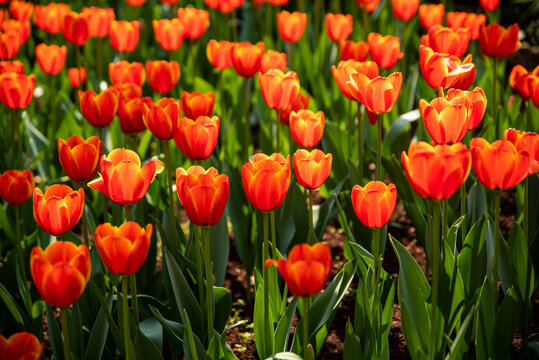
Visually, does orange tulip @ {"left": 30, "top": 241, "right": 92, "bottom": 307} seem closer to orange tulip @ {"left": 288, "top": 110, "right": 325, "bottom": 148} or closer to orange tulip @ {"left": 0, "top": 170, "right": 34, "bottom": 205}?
orange tulip @ {"left": 0, "top": 170, "right": 34, "bottom": 205}

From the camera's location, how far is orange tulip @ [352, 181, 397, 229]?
1.67m

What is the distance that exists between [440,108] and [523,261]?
0.46 metres

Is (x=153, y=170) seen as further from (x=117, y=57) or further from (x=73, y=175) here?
(x=117, y=57)

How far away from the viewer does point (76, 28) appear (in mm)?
3299

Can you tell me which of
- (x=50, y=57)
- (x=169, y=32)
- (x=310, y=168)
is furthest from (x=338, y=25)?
(x=310, y=168)

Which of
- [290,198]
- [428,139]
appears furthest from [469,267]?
[428,139]

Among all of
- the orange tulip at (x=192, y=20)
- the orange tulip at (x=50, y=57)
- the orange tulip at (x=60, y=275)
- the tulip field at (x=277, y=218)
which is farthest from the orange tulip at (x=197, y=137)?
the orange tulip at (x=192, y=20)

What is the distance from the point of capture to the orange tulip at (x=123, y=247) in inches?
58.8

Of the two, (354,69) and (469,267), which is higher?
(354,69)

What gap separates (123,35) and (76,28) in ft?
0.70

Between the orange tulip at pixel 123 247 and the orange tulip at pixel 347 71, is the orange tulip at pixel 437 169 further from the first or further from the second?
the orange tulip at pixel 347 71

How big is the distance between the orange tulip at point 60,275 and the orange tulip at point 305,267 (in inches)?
14.5

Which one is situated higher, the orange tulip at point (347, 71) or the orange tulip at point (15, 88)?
the orange tulip at point (347, 71)

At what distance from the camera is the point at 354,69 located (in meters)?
2.23
